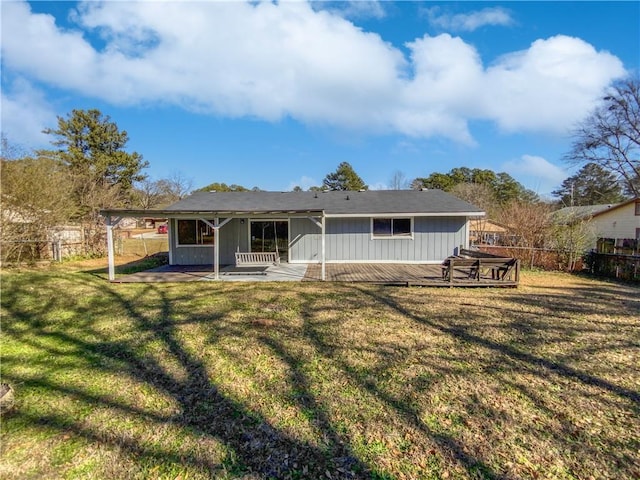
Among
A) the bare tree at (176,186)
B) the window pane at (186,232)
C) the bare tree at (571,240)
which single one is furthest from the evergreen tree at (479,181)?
the window pane at (186,232)

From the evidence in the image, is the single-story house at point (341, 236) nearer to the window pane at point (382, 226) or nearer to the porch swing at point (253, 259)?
the window pane at point (382, 226)

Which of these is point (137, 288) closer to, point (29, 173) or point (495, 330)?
point (29, 173)

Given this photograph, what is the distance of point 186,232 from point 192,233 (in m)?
0.24

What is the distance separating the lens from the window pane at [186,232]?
1300 cm

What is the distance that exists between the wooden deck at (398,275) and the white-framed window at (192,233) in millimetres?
4408

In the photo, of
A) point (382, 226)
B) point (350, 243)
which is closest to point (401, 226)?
point (382, 226)

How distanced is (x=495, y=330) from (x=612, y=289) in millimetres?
6537

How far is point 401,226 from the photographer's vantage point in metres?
13.0

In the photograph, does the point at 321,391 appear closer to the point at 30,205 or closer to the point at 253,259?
the point at 253,259

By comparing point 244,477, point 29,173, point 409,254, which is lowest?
point 244,477

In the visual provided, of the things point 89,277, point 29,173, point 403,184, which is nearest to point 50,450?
point 89,277

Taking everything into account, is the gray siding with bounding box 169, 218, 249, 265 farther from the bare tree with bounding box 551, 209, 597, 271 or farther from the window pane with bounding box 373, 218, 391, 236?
the bare tree with bounding box 551, 209, 597, 271

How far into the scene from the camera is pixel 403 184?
44.8 meters

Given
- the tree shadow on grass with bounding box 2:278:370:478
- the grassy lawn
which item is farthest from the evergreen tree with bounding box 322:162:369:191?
the tree shadow on grass with bounding box 2:278:370:478
